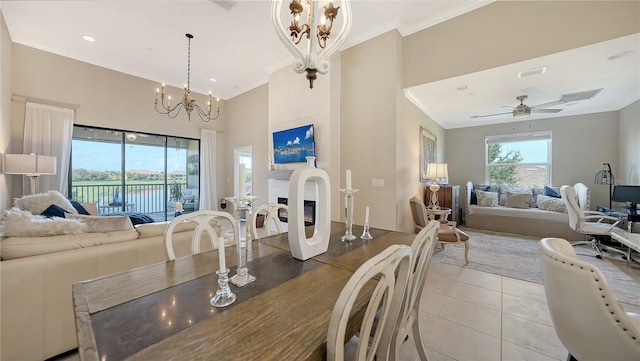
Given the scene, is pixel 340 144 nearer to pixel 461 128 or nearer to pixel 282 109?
pixel 282 109

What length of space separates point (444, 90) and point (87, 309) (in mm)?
4565

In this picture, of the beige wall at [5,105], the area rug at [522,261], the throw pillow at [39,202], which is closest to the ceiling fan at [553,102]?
the area rug at [522,261]

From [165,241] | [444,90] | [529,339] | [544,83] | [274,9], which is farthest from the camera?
[444,90]

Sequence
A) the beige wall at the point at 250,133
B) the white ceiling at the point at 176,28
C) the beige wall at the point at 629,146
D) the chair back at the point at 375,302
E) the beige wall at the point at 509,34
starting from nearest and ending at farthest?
the chair back at the point at 375,302 < the beige wall at the point at 509,34 < the white ceiling at the point at 176,28 < the beige wall at the point at 629,146 < the beige wall at the point at 250,133

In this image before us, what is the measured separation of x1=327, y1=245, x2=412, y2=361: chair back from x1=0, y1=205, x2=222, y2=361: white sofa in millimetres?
1996

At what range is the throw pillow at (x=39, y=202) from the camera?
304 centimetres

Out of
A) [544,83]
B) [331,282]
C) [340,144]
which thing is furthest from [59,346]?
[544,83]

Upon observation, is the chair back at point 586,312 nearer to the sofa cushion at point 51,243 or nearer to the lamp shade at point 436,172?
the sofa cushion at point 51,243

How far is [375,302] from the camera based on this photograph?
2.27 ft

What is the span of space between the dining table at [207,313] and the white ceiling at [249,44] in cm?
336

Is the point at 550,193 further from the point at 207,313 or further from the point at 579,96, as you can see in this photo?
the point at 207,313

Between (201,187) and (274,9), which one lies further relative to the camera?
(201,187)

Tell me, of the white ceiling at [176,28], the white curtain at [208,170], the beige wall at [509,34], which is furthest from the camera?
the white curtain at [208,170]

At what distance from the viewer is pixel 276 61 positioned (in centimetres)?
453
